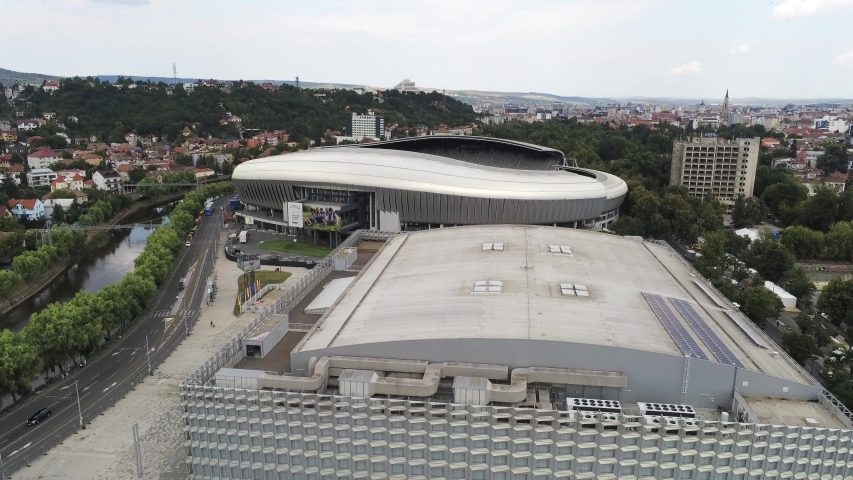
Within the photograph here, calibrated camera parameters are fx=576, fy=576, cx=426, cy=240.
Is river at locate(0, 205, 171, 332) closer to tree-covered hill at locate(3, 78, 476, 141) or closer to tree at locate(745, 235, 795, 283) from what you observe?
tree at locate(745, 235, 795, 283)

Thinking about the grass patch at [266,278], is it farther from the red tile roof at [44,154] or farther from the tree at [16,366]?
A: the red tile roof at [44,154]

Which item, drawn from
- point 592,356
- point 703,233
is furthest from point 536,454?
point 703,233

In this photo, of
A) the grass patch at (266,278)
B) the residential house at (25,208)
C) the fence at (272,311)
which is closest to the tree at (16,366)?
Result: the fence at (272,311)

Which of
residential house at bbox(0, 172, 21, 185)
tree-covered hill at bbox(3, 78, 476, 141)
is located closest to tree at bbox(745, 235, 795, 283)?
residential house at bbox(0, 172, 21, 185)

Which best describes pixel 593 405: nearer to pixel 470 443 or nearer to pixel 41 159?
pixel 470 443

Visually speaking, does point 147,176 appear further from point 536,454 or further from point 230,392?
point 536,454

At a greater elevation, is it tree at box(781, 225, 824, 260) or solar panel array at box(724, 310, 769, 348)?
solar panel array at box(724, 310, 769, 348)
